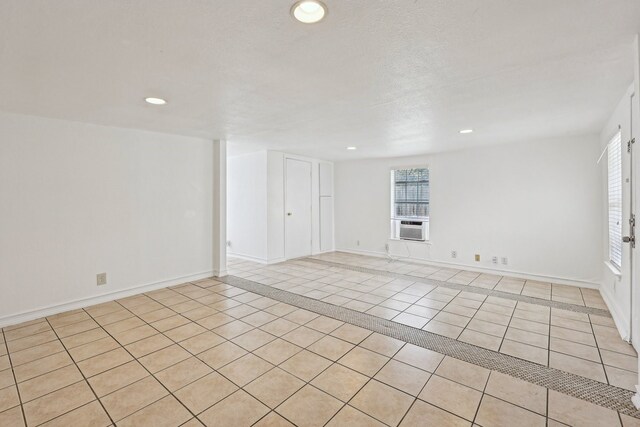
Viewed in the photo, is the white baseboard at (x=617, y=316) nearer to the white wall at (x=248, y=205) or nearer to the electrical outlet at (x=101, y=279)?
the white wall at (x=248, y=205)

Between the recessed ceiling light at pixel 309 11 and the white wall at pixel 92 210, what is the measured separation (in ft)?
10.9

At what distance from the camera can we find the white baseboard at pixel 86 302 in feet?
10.2

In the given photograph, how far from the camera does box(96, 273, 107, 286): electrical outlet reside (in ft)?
12.1

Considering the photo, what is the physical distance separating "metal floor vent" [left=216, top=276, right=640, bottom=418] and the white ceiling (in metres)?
2.19

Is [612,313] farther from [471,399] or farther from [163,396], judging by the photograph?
[163,396]

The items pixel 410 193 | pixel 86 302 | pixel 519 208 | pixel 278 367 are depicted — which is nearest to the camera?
pixel 278 367

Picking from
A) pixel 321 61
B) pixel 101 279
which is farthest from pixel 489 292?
pixel 101 279

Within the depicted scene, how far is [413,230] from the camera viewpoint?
6.12 m

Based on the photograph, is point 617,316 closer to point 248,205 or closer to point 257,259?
point 257,259

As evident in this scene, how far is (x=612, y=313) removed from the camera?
3205 millimetres

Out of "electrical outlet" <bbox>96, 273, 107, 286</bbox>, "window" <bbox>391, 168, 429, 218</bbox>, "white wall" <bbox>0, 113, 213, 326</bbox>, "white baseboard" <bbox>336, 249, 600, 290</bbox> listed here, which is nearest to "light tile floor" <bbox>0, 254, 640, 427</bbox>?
"electrical outlet" <bbox>96, 273, 107, 286</bbox>

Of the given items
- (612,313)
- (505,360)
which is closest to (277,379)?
(505,360)

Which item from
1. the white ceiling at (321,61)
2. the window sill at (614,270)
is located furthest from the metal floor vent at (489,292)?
the white ceiling at (321,61)

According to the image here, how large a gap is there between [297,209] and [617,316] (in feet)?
16.5
